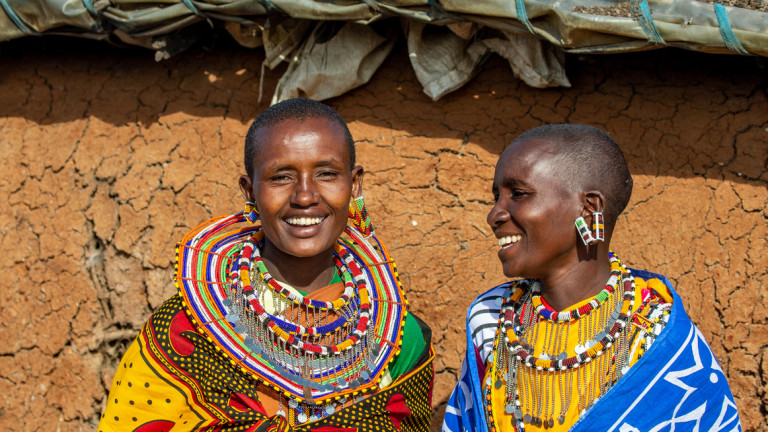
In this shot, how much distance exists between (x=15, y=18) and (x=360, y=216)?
8.03 feet

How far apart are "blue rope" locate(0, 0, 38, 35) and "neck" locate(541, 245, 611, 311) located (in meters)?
3.16

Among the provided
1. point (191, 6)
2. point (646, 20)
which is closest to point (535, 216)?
point (646, 20)

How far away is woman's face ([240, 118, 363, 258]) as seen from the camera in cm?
238

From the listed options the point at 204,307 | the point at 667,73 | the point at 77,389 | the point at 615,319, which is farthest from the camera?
the point at 77,389

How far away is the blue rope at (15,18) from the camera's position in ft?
12.7

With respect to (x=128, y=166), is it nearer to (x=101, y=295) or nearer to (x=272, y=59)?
(x=101, y=295)

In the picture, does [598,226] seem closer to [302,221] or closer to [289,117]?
[302,221]

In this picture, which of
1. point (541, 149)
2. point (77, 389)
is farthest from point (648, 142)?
point (77, 389)

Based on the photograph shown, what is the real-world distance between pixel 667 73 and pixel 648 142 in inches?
14.2

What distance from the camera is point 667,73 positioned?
11.7 ft

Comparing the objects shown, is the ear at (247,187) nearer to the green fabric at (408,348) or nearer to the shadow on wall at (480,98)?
the green fabric at (408,348)

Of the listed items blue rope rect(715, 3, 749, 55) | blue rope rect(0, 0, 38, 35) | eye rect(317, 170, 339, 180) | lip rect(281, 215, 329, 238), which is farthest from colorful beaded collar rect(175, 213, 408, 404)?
blue rope rect(0, 0, 38, 35)

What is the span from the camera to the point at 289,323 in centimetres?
240

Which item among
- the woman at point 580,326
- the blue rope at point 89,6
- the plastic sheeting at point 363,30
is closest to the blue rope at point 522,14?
the plastic sheeting at point 363,30
